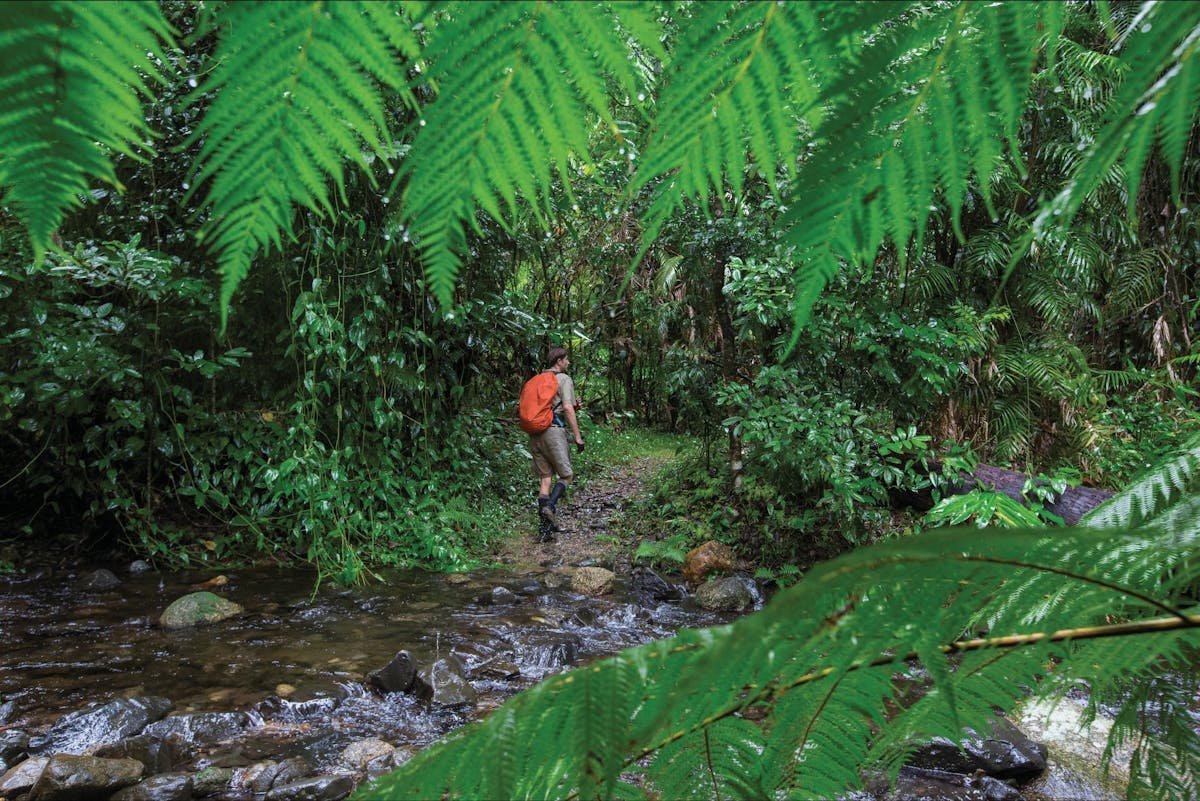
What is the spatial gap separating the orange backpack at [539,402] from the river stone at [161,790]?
4172 millimetres

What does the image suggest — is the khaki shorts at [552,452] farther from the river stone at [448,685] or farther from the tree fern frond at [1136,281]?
the tree fern frond at [1136,281]

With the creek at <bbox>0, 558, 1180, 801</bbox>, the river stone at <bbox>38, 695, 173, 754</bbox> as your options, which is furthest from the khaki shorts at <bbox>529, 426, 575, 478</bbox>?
the river stone at <bbox>38, 695, 173, 754</bbox>

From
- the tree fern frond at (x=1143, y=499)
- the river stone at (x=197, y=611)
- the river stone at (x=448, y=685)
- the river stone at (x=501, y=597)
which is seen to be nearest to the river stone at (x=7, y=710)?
the river stone at (x=197, y=611)

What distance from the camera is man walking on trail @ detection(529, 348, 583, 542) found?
6391 millimetres

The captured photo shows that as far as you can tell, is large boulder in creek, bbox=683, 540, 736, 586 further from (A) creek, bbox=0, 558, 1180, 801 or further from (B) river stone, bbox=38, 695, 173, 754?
(B) river stone, bbox=38, 695, 173, 754

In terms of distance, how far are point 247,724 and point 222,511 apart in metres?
2.43

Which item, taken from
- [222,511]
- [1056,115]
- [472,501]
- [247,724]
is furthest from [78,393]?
[1056,115]

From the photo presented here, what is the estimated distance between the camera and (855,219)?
54 cm

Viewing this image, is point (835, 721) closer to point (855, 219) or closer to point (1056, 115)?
point (855, 219)

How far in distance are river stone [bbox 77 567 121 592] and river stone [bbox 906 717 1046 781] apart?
15.3 ft

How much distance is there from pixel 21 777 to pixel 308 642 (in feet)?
4.81

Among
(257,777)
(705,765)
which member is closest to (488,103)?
(705,765)

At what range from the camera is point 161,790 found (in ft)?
7.70

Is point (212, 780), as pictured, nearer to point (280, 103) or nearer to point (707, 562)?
point (280, 103)
